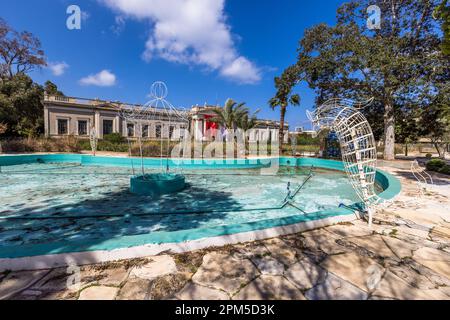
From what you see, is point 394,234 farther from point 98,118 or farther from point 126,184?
point 98,118

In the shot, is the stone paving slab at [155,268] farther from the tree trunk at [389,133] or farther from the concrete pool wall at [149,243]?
the tree trunk at [389,133]

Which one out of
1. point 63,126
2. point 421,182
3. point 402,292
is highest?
point 63,126

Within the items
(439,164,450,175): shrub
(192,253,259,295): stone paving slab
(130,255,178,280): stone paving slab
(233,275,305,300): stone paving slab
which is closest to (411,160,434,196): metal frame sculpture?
(439,164,450,175): shrub

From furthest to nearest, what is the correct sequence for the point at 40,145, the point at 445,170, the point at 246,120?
the point at 246,120, the point at 40,145, the point at 445,170

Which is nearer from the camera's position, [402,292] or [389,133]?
[402,292]

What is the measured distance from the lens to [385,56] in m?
12.3

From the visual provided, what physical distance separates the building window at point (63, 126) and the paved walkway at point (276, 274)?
29.1 m

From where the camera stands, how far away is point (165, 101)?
20.3 ft

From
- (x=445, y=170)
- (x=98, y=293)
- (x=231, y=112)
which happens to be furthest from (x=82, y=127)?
(x=445, y=170)

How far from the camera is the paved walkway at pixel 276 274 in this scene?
183 cm

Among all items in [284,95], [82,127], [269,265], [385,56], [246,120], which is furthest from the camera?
[82,127]

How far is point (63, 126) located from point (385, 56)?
3110cm

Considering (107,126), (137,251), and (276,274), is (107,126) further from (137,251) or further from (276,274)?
(276,274)

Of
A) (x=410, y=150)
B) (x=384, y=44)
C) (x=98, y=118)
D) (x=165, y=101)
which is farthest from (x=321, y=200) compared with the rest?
(x=410, y=150)
